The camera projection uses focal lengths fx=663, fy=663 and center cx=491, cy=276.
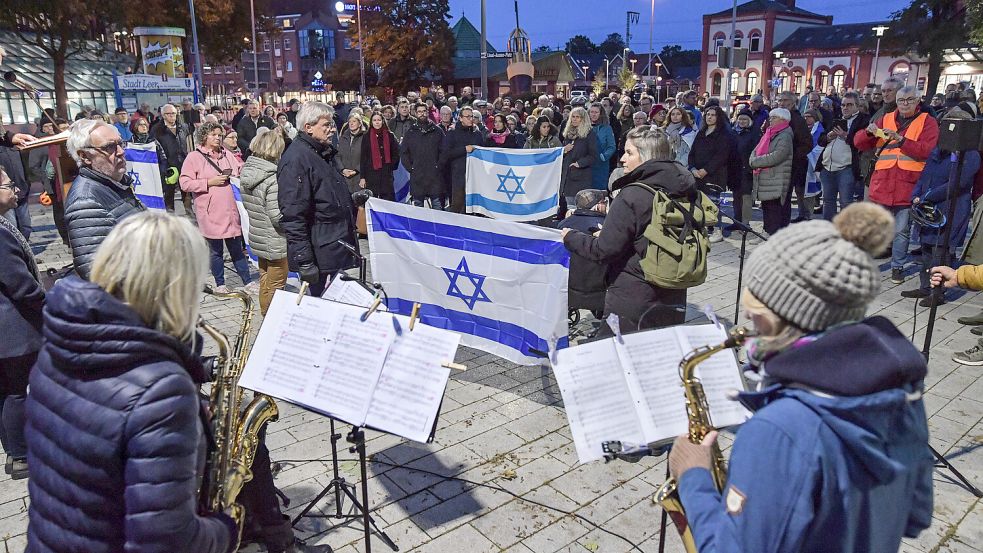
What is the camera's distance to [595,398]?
2611 mm

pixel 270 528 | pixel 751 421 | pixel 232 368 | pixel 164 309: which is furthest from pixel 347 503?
pixel 751 421

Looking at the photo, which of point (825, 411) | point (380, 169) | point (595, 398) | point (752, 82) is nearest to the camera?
point (825, 411)

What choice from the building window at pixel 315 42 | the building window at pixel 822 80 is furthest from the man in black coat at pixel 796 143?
the building window at pixel 315 42

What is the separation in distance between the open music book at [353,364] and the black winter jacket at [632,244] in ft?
5.15

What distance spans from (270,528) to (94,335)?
67.4 inches

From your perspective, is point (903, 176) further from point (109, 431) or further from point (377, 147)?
point (109, 431)

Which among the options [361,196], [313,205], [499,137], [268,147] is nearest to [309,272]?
[313,205]

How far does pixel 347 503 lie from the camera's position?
4.00 meters

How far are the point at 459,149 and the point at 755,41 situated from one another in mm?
74577

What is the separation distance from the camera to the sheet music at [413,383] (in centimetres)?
276

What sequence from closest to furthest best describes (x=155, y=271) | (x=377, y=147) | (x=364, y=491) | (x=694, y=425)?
(x=155, y=271), (x=694, y=425), (x=364, y=491), (x=377, y=147)

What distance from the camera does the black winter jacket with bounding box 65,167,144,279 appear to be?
4117 mm

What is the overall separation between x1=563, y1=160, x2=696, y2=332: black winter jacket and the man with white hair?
2910 millimetres

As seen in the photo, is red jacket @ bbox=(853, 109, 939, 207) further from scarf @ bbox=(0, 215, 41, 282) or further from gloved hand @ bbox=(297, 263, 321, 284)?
scarf @ bbox=(0, 215, 41, 282)
